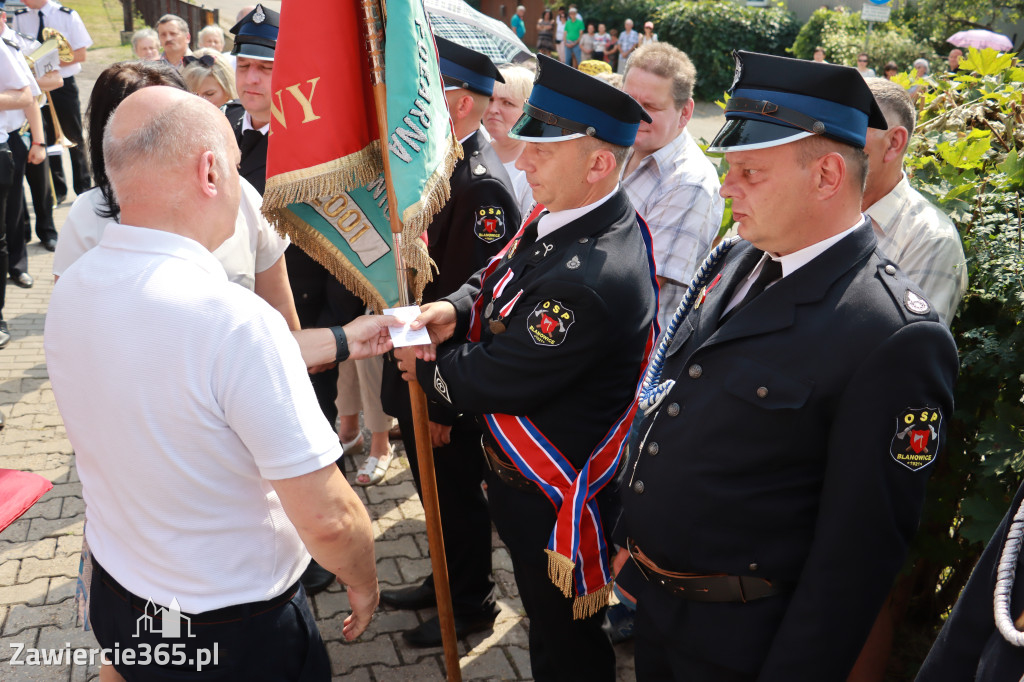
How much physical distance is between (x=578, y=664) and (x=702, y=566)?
0.99 meters

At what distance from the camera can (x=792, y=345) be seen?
6.17 feet

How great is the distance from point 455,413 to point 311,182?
3.80 ft

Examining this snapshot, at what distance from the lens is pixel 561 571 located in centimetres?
256

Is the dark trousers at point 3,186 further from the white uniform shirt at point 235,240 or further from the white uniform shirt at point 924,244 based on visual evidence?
the white uniform shirt at point 924,244

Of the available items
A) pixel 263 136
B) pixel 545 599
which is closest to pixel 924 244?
pixel 545 599

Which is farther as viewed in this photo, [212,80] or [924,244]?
[212,80]

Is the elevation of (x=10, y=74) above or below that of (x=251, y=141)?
below

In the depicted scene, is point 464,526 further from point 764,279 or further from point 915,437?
point 915,437

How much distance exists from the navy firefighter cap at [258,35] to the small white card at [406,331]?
1.84m

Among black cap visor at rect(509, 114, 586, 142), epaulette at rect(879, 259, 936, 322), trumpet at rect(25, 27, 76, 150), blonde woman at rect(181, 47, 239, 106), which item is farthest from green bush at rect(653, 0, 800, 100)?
epaulette at rect(879, 259, 936, 322)

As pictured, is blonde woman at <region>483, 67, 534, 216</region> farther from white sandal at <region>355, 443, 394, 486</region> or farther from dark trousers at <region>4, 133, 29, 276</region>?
dark trousers at <region>4, 133, 29, 276</region>

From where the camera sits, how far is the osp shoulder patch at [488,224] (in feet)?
10.7

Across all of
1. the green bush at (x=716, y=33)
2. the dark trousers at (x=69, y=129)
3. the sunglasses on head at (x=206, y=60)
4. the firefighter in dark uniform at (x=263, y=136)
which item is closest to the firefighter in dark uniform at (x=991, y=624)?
the firefighter in dark uniform at (x=263, y=136)

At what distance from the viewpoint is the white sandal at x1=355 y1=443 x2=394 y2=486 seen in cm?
466
